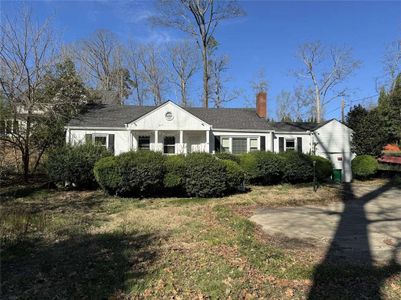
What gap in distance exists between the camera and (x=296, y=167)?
17.6 metres

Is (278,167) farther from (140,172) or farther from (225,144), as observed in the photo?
(140,172)

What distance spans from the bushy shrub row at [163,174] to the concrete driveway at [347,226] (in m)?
2.93

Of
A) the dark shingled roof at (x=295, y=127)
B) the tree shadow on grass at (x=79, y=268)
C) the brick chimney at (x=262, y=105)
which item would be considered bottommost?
the tree shadow on grass at (x=79, y=268)

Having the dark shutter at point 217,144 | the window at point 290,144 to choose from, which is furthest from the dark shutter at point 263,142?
the dark shutter at point 217,144

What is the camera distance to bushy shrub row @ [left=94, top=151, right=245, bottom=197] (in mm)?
12953

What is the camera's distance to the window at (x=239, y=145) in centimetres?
2267

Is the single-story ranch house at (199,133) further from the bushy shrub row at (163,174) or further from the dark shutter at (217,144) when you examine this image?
the bushy shrub row at (163,174)

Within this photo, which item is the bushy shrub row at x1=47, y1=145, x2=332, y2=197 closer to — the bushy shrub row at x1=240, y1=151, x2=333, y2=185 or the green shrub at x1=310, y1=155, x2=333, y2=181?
the bushy shrub row at x1=240, y1=151, x2=333, y2=185

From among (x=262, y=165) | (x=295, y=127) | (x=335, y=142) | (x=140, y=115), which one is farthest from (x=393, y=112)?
(x=140, y=115)

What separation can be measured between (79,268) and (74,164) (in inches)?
401

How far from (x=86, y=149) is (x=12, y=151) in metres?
6.97

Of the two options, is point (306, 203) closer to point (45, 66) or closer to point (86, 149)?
point (86, 149)

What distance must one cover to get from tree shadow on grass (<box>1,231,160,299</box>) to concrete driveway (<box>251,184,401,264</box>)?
3.29 metres

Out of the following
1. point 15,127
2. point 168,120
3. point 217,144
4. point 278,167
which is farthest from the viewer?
point 217,144
